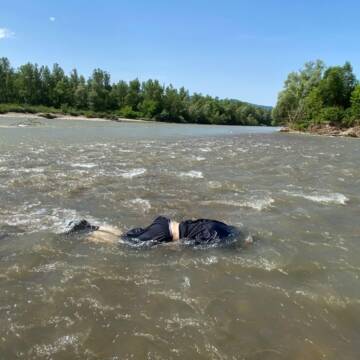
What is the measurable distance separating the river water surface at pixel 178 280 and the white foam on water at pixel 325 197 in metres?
0.06

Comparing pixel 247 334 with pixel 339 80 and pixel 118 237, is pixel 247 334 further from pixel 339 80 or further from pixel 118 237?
pixel 339 80

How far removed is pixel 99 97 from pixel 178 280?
11573cm

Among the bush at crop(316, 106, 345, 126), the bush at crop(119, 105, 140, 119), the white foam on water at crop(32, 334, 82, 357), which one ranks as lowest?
the bush at crop(119, 105, 140, 119)

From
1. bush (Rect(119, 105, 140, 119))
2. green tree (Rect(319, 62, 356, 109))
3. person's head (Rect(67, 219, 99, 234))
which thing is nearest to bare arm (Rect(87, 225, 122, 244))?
person's head (Rect(67, 219, 99, 234))

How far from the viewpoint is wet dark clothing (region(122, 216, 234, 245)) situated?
7.52m

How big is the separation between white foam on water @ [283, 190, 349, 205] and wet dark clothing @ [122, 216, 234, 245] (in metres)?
5.01

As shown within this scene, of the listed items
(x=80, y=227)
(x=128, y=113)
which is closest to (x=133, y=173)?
(x=80, y=227)

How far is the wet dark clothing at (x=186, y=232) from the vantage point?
7523 millimetres

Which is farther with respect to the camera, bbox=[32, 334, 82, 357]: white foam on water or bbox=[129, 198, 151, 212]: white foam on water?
bbox=[129, 198, 151, 212]: white foam on water

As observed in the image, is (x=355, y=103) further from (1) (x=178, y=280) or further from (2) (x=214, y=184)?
(1) (x=178, y=280)

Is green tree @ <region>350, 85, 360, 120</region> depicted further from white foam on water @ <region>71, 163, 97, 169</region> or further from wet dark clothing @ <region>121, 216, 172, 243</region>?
wet dark clothing @ <region>121, 216, 172, 243</region>

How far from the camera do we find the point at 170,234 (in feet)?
24.9

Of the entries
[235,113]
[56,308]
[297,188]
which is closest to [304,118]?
[297,188]

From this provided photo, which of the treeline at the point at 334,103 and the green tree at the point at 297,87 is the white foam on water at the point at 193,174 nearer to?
the treeline at the point at 334,103
